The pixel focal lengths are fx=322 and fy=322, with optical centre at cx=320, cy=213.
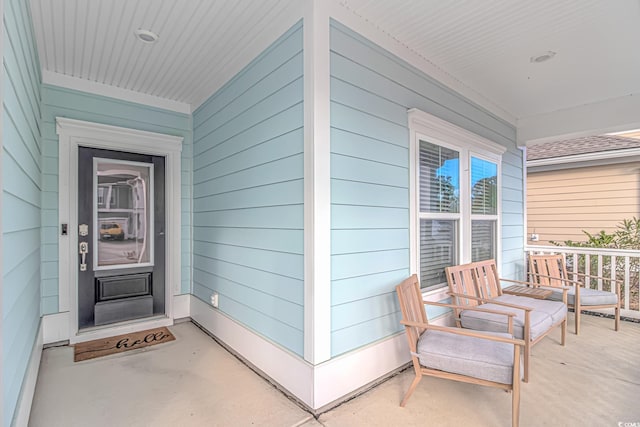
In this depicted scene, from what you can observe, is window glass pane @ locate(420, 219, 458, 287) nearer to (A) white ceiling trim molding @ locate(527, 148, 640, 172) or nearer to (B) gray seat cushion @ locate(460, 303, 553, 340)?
(B) gray seat cushion @ locate(460, 303, 553, 340)

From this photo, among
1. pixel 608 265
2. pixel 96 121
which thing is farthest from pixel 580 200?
pixel 96 121

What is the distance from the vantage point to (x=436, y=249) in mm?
3193

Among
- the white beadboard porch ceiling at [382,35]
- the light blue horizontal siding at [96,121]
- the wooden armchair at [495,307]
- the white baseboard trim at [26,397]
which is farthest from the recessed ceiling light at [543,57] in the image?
the white baseboard trim at [26,397]

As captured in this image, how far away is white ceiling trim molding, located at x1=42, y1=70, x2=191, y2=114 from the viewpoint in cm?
322

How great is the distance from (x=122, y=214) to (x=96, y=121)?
3.36 feet

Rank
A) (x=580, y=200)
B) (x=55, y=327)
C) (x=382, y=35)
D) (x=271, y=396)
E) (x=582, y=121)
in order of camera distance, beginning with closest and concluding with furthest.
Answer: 1. (x=271, y=396)
2. (x=382, y=35)
3. (x=55, y=327)
4. (x=582, y=121)
5. (x=580, y=200)

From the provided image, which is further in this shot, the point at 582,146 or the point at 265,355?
the point at 582,146

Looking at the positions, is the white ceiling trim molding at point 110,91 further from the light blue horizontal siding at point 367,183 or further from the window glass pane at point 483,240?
the window glass pane at point 483,240

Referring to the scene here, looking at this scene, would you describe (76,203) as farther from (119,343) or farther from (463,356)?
(463,356)

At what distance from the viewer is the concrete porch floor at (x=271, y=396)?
6.65 feet

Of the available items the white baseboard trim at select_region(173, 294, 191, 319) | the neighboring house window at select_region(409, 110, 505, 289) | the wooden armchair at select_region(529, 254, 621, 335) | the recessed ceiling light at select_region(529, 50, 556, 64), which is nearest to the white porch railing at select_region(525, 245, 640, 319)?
the wooden armchair at select_region(529, 254, 621, 335)

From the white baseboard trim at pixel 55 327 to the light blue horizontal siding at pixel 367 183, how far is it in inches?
112

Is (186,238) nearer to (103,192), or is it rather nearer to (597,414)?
(103,192)

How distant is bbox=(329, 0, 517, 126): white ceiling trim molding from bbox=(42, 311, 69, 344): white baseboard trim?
3.72 meters
